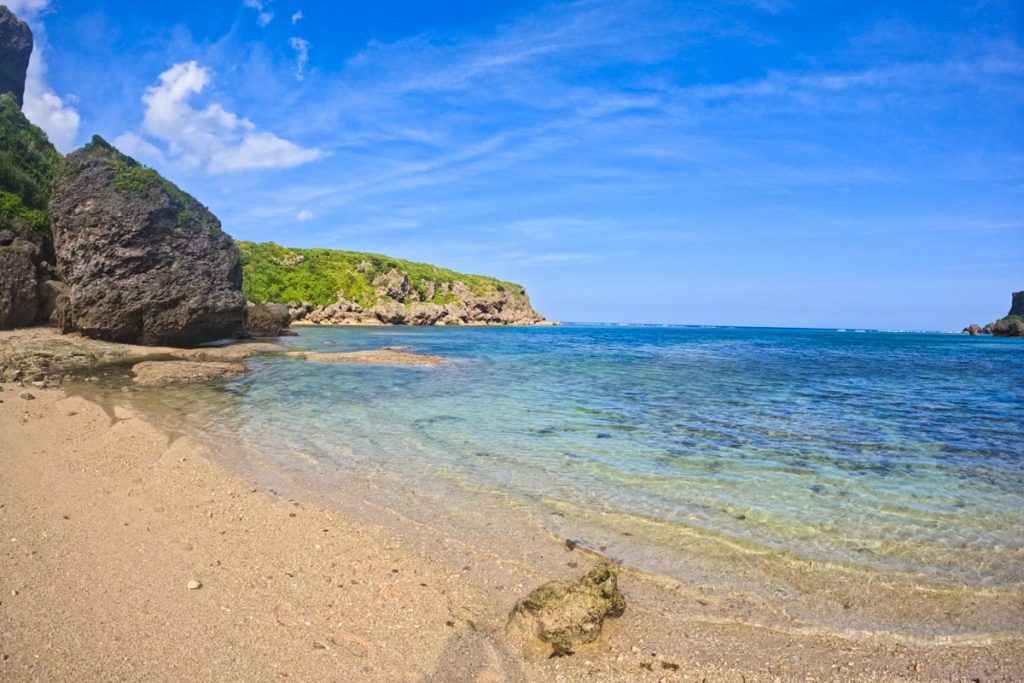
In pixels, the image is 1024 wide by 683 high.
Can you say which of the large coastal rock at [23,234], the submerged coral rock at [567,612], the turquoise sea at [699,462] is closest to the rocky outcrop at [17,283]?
the large coastal rock at [23,234]

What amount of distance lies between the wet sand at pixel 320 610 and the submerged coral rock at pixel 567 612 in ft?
0.51

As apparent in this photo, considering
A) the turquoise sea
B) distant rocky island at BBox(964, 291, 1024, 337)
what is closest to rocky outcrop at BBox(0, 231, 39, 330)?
the turquoise sea

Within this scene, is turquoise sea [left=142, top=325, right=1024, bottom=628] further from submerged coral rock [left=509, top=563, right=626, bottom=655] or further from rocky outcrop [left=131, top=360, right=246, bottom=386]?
submerged coral rock [left=509, top=563, right=626, bottom=655]

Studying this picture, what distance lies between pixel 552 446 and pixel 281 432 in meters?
6.77

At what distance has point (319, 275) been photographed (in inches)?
3954

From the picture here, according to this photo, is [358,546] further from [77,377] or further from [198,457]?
[77,377]

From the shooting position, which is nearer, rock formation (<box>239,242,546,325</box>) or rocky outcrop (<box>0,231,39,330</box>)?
rocky outcrop (<box>0,231,39,330</box>)

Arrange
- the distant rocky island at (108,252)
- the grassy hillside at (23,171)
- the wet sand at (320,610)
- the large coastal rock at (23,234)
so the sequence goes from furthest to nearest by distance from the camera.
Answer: the grassy hillside at (23,171), the distant rocky island at (108,252), the large coastal rock at (23,234), the wet sand at (320,610)

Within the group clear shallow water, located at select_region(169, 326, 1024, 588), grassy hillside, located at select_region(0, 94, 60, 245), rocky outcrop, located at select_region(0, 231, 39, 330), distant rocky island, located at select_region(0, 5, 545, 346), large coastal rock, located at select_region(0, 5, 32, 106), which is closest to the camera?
clear shallow water, located at select_region(169, 326, 1024, 588)

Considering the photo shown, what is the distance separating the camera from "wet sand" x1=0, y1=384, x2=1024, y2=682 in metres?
4.41

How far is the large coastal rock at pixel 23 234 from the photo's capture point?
89.7 feet

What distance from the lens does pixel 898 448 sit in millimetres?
13055

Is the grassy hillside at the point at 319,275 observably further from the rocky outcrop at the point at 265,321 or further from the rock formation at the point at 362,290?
the rocky outcrop at the point at 265,321

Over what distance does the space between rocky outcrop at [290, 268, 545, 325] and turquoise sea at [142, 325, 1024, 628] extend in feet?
234
